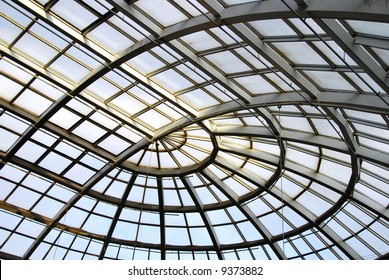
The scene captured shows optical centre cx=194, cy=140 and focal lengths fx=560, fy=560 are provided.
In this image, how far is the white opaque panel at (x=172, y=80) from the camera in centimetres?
2545

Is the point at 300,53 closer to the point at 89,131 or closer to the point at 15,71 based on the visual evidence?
the point at 15,71

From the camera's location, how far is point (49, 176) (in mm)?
34062

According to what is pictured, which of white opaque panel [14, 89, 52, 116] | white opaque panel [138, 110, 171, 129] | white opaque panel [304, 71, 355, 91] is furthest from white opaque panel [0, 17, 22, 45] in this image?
white opaque panel [304, 71, 355, 91]

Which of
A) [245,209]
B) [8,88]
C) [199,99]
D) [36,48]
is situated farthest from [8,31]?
[245,209]

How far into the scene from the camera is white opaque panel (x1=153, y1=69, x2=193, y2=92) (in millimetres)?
25453

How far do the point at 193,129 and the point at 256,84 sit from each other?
22.7 ft

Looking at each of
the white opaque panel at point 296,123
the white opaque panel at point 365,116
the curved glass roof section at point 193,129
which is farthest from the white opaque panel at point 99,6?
the white opaque panel at point 365,116

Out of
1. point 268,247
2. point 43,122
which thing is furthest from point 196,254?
point 43,122

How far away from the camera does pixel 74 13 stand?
22953mm

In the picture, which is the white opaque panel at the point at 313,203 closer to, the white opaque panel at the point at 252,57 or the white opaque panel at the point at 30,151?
the white opaque panel at the point at 252,57

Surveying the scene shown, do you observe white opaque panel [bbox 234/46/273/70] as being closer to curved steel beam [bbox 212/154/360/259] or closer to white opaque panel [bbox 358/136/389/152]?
white opaque panel [bbox 358/136/389/152]

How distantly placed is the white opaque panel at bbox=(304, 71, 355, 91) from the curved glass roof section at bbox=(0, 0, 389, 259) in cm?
8

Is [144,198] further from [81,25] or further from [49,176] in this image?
[81,25]
